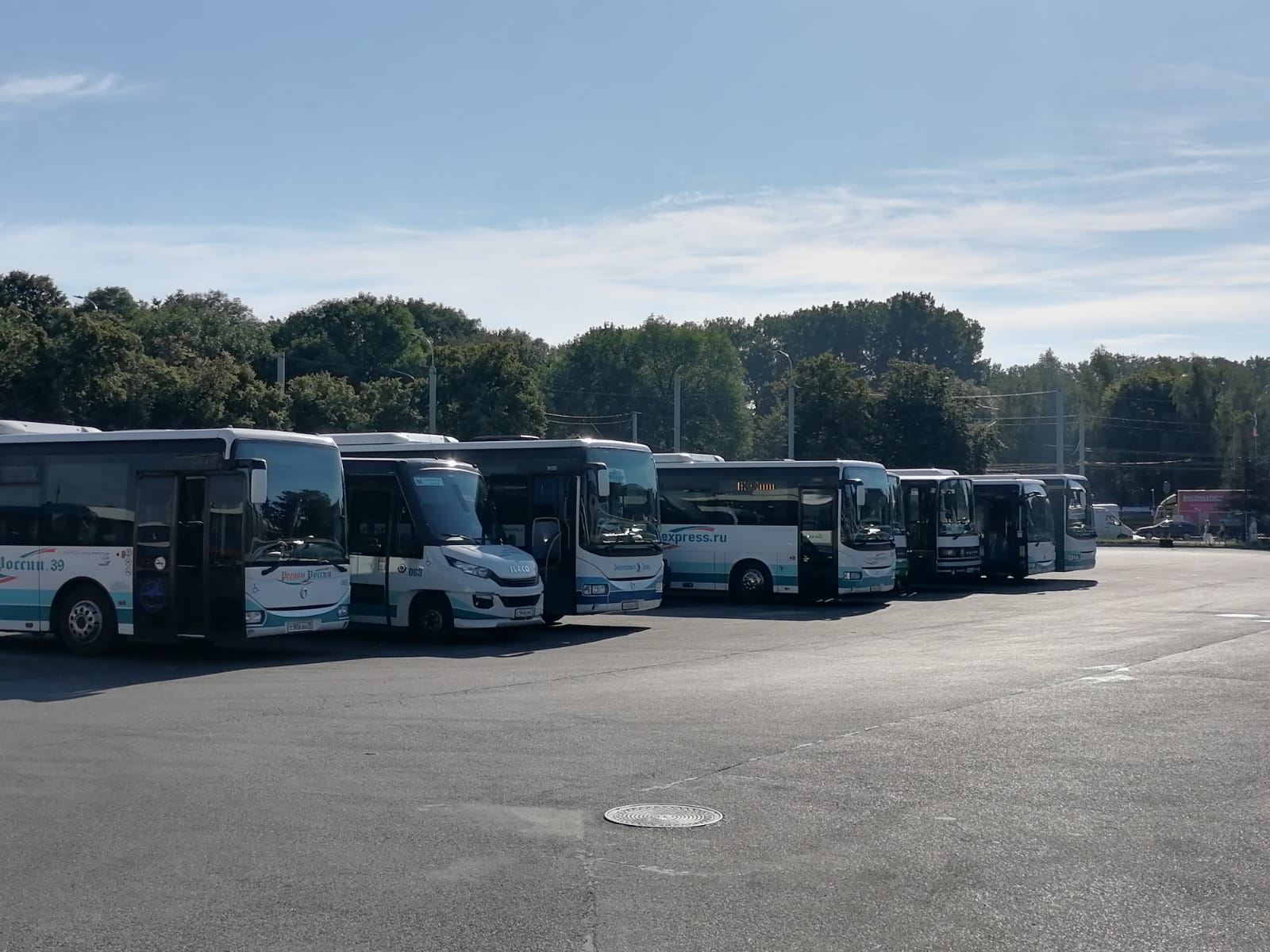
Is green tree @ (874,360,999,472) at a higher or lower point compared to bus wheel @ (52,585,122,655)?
higher

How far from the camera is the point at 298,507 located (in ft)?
58.1

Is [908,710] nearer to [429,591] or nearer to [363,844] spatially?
[363,844]

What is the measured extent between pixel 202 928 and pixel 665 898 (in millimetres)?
2153

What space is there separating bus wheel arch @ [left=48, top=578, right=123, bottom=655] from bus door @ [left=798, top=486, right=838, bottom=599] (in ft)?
48.7

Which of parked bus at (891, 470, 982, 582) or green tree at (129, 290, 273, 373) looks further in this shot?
green tree at (129, 290, 273, 373)

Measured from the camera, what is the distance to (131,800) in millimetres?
8953

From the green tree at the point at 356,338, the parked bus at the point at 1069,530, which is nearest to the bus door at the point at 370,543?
the parked bus at the point at 1069,530

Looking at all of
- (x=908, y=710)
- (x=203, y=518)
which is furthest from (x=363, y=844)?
(x=203, y=518)

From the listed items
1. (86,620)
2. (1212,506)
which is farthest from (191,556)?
(1212,506)

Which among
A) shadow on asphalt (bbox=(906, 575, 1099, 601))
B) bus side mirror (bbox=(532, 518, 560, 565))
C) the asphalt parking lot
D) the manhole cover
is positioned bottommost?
shadow on asphalt (bbox=(906, 575, 1099, 601))

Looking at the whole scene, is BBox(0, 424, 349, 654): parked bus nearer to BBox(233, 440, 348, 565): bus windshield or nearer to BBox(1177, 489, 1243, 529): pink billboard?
BBox(233, 440, 348, 565): bus windshield

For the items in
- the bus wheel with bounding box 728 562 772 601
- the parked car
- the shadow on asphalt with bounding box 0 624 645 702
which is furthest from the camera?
the parked car

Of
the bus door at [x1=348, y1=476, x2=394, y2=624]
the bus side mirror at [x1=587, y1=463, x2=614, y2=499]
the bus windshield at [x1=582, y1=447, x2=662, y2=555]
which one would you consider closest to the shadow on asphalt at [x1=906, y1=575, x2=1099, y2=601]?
the bus windshield at [x1=582, y1=447, x2=662, y2=555]

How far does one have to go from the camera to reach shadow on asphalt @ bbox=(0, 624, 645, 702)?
15477mm
